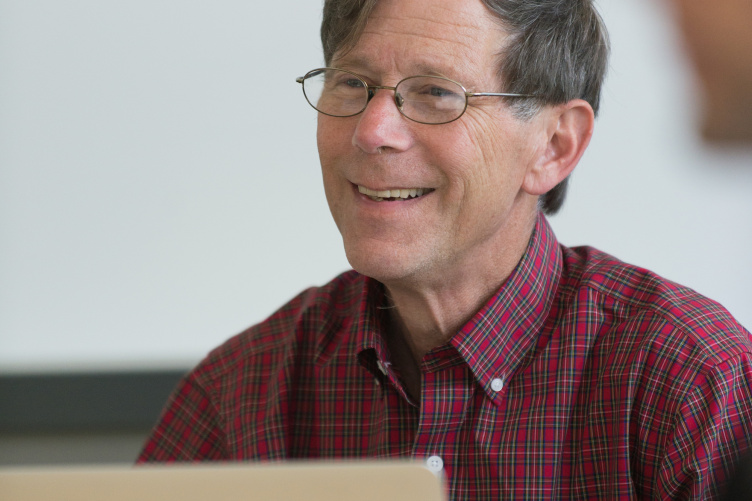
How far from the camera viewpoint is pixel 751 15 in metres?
0.58

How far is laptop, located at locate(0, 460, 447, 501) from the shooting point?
63 centimetres

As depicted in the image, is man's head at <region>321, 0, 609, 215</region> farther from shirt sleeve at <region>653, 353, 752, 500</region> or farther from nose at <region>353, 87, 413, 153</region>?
shirt sleeve at <region>653, 353, 752, 500</region>

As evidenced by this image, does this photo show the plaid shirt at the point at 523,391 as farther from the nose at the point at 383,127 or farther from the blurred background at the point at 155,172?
the blurred background at the point at 155,172

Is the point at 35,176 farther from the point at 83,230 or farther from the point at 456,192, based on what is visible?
the point at 456,192

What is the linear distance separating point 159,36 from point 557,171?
1463mm

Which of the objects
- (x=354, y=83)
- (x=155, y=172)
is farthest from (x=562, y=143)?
(x=155, y=172)

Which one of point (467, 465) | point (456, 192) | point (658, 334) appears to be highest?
point (456, 192)

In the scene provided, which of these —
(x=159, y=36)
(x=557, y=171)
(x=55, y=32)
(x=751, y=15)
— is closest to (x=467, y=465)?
(x=557, y=171)

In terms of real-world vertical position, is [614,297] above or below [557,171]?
below

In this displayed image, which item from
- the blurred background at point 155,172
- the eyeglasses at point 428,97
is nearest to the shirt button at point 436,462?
the eyeglasses at point 428,97

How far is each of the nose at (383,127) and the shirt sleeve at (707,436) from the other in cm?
60

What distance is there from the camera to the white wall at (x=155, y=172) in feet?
8.27

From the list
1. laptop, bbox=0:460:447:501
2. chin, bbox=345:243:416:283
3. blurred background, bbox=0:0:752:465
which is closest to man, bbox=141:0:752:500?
chin, bbox=345:243:416:283

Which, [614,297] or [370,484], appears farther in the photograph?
[614,297]
